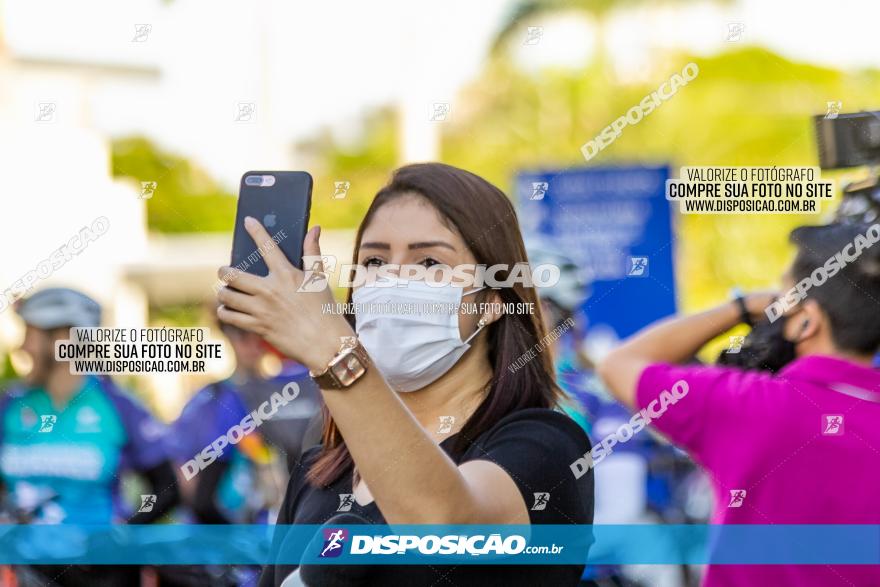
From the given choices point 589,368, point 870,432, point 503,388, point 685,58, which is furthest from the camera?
point 685,58

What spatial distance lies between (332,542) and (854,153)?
135 cm

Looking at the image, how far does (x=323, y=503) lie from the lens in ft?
5.90

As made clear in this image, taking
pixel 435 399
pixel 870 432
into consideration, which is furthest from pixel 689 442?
pixel 435 399

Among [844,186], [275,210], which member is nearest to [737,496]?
[844,186]

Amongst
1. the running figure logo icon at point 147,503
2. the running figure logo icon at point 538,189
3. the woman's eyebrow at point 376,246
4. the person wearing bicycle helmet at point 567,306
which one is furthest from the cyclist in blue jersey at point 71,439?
the woman's eyebrow at point 376,246

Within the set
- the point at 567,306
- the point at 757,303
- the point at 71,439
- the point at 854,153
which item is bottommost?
the point at 71,439

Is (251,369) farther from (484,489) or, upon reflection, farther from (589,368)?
(484,489)

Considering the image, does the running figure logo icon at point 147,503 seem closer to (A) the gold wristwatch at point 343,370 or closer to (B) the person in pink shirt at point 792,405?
(B) the person in pink shirt at point 792,405

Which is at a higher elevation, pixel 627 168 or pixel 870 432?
pixel 627 168

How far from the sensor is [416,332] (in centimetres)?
197

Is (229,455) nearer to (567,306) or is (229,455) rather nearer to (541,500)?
(567,306)

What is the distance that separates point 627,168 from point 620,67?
9.22 ft

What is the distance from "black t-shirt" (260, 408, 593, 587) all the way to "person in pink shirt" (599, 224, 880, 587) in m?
0.27

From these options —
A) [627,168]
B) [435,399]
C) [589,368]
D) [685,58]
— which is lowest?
[589,368]
